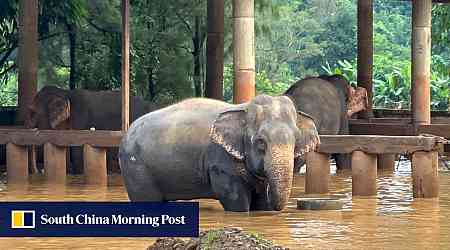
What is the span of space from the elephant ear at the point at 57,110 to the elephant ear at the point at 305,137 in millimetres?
9205

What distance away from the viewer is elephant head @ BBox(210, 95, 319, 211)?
13.7 meters

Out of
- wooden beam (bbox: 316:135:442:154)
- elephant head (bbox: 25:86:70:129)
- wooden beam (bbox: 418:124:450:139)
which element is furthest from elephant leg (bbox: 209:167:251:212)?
elephant head (bbox: 25:86:70:129)

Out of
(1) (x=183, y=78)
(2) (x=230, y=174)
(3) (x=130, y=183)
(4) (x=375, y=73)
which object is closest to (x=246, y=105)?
(2) (x=230, y=174)

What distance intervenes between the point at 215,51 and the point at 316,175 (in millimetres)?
7326

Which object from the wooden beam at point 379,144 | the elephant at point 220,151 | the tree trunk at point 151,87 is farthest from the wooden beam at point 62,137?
the tree trunk at point 151,87

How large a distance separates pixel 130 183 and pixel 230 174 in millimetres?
1351

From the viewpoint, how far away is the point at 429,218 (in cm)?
1493

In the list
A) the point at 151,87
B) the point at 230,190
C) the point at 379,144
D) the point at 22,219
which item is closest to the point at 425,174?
the point at 379,144

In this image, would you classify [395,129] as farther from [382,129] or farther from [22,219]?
[22,219]

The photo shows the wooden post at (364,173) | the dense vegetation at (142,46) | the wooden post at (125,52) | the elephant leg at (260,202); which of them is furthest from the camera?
the dense vegetation at (142,46)

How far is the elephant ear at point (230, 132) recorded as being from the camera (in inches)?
563

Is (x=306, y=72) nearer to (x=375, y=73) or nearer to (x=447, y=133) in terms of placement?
(x=375, y=73)

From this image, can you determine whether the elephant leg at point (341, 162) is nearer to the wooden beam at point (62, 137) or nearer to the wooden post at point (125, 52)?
the wooden post at point (125, 52)

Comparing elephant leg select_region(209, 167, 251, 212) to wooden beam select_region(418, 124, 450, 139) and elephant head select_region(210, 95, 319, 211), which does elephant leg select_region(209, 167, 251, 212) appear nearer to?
elephant head select_region(210, 95, 319, 211)
